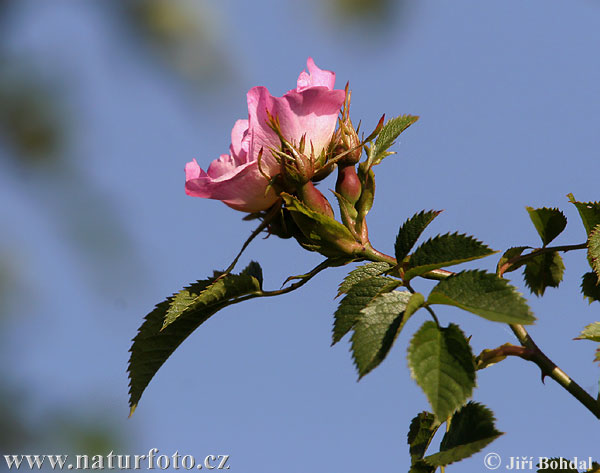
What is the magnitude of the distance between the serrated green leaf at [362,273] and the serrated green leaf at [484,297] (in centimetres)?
12

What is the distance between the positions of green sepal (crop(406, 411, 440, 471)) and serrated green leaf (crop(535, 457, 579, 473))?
0.18 meters

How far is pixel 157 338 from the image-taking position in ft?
4.05

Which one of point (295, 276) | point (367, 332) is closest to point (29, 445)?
point (295, 276)

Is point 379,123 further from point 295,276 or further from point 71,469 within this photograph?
point 71,469

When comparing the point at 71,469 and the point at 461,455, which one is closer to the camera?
the point at 461,455

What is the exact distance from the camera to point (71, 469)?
5.01 ft

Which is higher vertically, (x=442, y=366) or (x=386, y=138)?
(x=386, y=138)

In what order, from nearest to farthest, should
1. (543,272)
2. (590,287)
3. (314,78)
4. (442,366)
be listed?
1. (442,366)
2. (314,78)
3. (590,287)
4. (543,272)

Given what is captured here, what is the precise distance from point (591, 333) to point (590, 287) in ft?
0.74

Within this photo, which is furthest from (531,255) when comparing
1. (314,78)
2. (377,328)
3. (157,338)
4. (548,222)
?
(157,338)

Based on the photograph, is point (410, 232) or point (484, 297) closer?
point (484, 297)

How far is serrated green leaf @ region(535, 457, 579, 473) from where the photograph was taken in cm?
114

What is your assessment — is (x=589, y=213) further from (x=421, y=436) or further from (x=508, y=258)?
(x=421, y=436)

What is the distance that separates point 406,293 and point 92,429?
0.89 m
